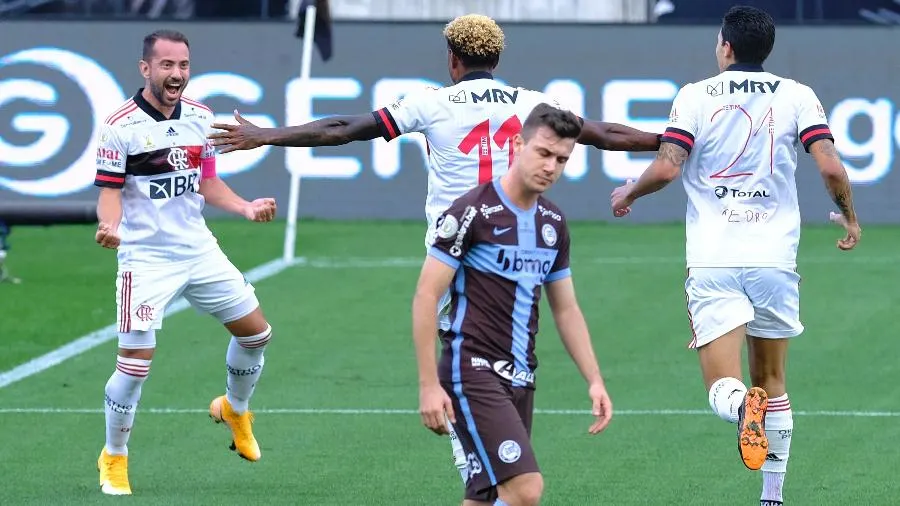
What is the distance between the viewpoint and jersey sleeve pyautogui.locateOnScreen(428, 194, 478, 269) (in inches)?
270

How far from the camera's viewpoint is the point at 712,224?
334 inches

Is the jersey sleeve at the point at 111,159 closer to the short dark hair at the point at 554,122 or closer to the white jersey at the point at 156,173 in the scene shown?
the white jersey at the point at 156,173

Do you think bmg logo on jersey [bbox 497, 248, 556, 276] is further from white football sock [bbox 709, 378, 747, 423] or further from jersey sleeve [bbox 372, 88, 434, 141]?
white football sock [bbox 709, 378, 747, 423]

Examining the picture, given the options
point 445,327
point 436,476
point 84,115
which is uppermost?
point 84,115

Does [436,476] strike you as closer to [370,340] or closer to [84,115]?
[370,340]

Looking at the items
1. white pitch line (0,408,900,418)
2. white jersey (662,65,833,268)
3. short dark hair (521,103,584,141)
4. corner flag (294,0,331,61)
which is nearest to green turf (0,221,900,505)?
white pitch line (0,408,900,418)

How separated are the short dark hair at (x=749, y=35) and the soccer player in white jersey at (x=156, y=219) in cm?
244

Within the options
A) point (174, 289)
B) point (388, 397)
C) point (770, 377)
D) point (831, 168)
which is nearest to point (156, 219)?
point (174, 289)

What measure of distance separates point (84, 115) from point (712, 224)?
1723 cm

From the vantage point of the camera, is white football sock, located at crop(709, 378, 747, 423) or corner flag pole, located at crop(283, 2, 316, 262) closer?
white football sock, located at crop(709, 378, 747, 423)

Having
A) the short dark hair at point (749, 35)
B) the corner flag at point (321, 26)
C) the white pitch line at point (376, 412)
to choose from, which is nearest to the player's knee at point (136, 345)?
the white pitch line at point (376, 412)

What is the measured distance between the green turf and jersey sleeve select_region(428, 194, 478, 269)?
8.13ft

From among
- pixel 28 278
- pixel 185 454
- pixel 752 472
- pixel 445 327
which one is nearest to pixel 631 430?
pixel 752 472

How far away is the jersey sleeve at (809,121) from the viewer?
8352 mm
